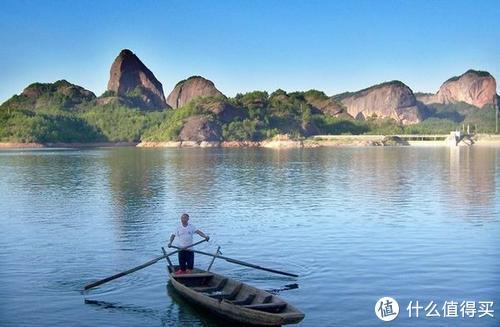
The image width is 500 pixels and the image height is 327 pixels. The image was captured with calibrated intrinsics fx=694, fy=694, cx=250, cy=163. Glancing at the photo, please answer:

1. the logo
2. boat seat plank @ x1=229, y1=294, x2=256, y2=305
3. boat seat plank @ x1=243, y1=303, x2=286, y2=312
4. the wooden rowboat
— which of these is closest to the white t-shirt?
the wooden rowboat

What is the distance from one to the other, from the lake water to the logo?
7.0 inches

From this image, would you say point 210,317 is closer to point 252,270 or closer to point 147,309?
point 147,309

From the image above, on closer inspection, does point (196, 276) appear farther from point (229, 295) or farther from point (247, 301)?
point (247, 301)

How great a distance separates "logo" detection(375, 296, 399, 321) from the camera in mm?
16297

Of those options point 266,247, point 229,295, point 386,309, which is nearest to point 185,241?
point 229,295

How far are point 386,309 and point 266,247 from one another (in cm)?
932

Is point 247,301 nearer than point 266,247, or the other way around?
point 247,301

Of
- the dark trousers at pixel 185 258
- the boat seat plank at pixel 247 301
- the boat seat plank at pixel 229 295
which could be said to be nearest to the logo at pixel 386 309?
the boat seat plank at pixel 247 301

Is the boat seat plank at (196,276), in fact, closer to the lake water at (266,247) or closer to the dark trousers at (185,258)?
the lake water at (266,247)

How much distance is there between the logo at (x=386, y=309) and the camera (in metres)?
16.3

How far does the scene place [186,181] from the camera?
189ft

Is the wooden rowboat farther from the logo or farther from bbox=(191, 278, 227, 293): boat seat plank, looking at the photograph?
the logo

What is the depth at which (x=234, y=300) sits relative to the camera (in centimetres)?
1627

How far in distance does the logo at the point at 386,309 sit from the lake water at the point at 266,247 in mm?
179
